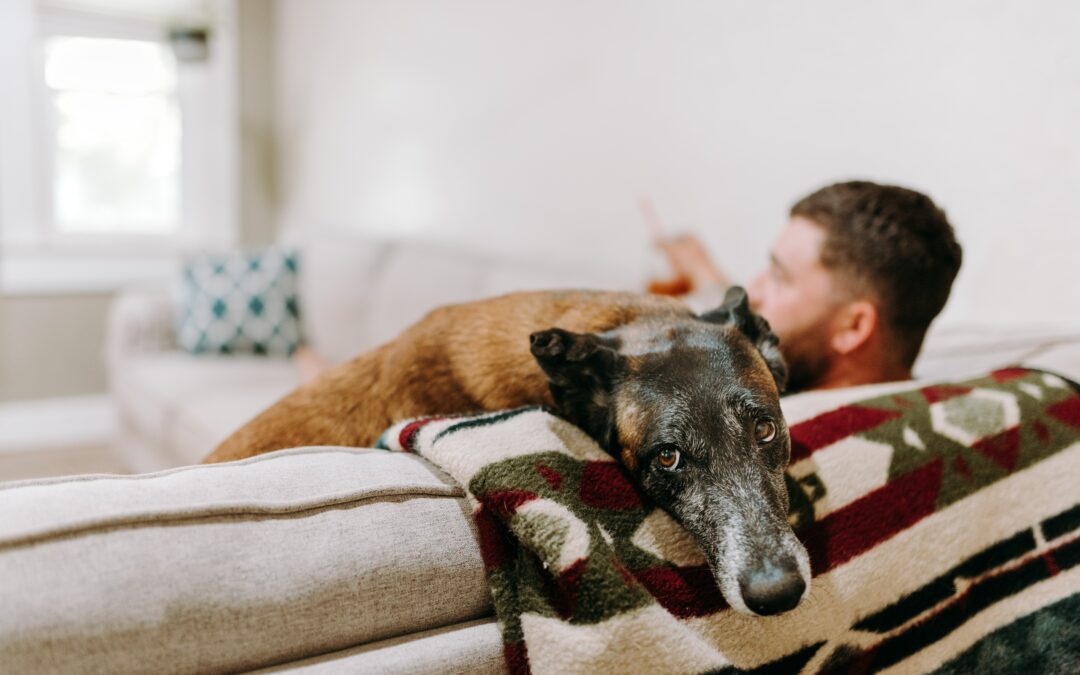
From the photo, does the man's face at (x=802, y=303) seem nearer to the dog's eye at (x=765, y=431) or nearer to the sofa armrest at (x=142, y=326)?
the dog's eye at (x=765, y=431)

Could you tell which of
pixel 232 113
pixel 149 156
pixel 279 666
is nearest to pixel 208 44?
pixel 232 113

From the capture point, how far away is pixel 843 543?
0.94 m

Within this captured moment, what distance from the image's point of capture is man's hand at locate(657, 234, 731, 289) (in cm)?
226

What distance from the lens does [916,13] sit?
196 cm

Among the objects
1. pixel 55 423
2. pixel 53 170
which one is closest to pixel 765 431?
pixel 55 423

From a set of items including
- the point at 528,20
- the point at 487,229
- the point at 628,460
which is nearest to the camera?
the point at 628,460

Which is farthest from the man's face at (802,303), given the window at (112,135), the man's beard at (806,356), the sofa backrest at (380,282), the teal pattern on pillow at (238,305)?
the window at (112,135)

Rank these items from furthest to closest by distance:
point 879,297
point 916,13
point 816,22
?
point 816,22
point 916,13
point 879,297

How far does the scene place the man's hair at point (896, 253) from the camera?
144cm

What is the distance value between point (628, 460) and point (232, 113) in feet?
17.3

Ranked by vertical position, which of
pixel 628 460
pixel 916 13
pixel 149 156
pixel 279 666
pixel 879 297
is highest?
pixel 916 13

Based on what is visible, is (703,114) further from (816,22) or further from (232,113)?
(232,113)

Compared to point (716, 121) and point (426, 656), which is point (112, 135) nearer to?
point (716, 121)

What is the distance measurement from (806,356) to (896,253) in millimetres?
245
